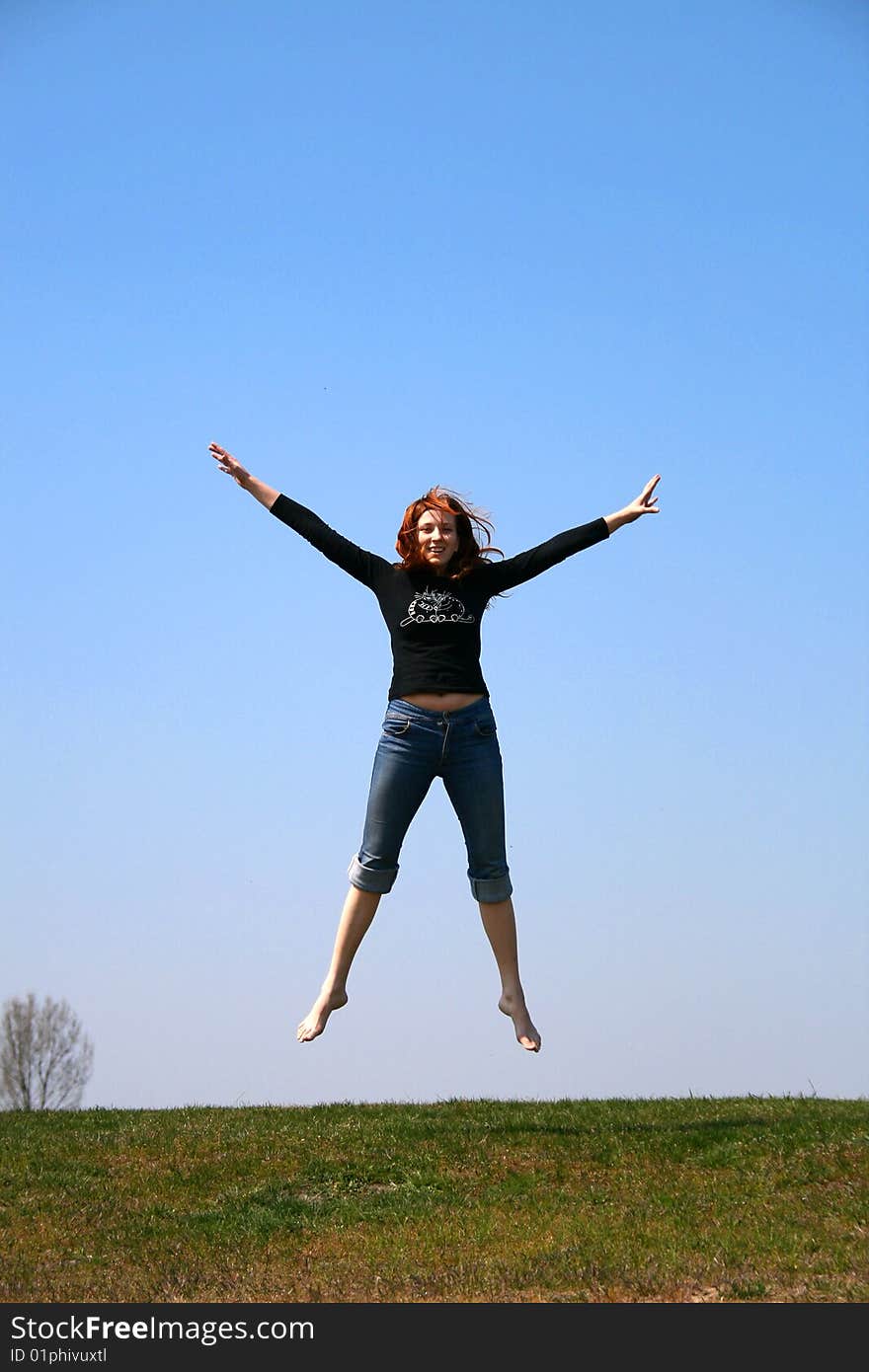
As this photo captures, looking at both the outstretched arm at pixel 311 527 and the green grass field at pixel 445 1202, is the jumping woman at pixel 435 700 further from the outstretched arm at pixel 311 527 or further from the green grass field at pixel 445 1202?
the green grass field at pixel 445 1202

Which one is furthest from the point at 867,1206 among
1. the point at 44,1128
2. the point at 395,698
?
the point at 44,1128

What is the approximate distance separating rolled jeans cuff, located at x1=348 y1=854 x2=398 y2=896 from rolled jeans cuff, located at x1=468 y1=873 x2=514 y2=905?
2.11 ft

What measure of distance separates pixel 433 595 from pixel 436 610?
0.45 feet

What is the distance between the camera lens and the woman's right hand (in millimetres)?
11359

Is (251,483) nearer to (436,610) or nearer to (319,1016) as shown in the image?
(436,610)

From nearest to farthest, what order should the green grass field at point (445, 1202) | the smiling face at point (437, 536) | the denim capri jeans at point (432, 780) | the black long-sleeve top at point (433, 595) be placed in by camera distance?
the green grass field at point (445, 1202) → the denim capri jeans at point (432, 780) → the black long-sleeve top at point (433, 595) → the smiling face at point (437, 536)

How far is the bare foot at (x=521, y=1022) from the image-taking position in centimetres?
1148

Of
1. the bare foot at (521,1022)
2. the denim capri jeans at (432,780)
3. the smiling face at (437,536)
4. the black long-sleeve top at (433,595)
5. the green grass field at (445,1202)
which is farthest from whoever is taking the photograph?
the bare foot at (521,1022)

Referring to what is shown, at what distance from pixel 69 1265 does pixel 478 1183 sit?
389 cm

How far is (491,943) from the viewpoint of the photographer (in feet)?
37.7

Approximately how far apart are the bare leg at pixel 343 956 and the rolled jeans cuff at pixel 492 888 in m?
0.77

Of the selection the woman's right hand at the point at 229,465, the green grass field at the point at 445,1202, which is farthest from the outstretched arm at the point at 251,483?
the green grass field at the point at 445,1202

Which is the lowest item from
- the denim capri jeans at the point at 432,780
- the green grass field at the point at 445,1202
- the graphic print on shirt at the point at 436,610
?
the green grass field at the point at 445,1202

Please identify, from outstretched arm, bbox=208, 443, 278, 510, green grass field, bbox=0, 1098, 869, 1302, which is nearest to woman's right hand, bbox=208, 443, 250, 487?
outstretched arm, bbox=208, 443, 278, 510
